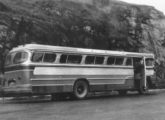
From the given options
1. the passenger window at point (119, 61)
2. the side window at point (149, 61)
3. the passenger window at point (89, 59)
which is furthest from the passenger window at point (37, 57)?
the side window at point (149, 61)

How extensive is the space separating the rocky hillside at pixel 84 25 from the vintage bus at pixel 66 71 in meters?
7.18

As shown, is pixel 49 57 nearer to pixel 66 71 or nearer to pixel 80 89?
pixel 66 71

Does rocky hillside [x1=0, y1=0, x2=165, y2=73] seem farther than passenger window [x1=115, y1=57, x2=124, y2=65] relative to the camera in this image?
Yes

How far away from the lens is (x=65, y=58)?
827 inches

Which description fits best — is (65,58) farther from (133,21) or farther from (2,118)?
(133,21)

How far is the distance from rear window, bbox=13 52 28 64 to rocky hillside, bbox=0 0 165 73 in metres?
6.97

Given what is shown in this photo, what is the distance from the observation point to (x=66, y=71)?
68.9ft

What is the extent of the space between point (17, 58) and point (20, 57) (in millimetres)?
275

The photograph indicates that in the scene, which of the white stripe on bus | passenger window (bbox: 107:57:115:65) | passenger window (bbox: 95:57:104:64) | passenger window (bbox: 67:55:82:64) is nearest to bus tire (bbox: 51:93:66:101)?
the white stripe on bus

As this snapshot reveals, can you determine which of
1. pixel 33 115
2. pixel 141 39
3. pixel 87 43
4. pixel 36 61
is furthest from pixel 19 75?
pixel 141 39

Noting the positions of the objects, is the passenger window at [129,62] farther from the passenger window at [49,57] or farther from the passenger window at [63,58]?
the passenger window at [49,57]

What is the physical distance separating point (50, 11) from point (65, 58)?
13.7 meters

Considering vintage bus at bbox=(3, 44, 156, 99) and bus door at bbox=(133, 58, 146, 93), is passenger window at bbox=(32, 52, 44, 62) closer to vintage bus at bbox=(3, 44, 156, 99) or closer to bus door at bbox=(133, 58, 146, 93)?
vintage bus at bbox=(3, 44, 156, 99)

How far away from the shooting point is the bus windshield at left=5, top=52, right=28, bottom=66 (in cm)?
1988
